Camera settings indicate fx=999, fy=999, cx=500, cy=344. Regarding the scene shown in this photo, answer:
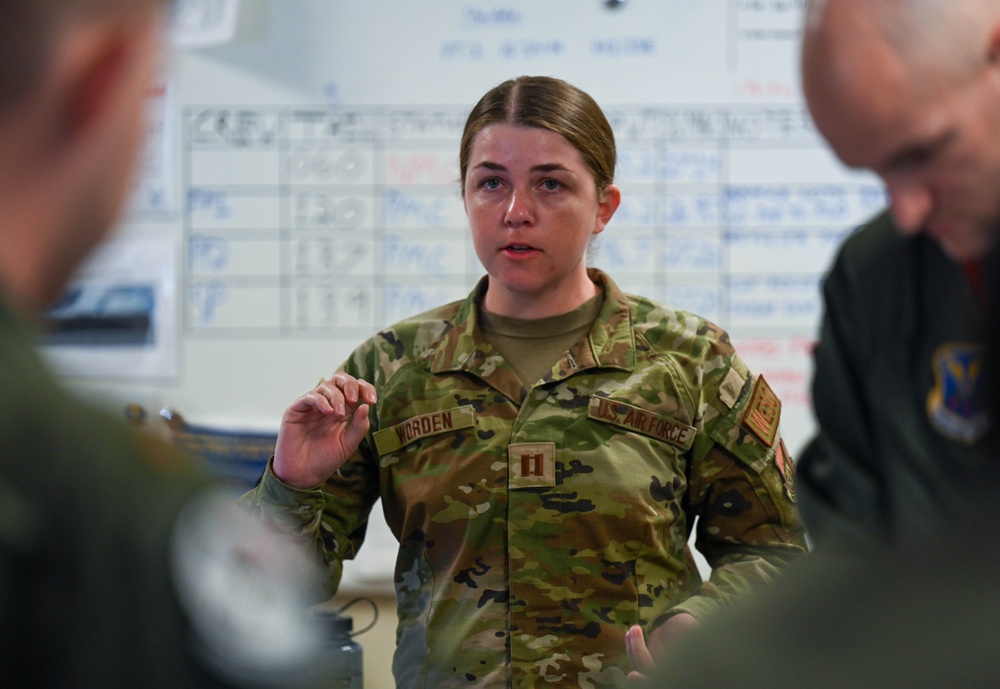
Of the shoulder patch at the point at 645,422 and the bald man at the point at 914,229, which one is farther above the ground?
the bald man at the point at 914,229

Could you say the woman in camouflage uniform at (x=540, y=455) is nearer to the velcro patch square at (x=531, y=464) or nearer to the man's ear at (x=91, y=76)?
the velcro patch square at (x=531, y=464)

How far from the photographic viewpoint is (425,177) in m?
2.85

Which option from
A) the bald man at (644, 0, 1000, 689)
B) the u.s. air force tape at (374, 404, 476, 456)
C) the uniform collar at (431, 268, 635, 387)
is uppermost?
the bald man at (644, 0, 1000, 689)

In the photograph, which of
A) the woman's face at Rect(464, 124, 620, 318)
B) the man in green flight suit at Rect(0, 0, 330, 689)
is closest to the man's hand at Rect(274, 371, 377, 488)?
the woman's face at Rect(464, 124, 620, 318)

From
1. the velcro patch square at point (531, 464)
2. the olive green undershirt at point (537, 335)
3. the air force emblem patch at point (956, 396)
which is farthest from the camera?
the olive green undershirt at point (537, 335)

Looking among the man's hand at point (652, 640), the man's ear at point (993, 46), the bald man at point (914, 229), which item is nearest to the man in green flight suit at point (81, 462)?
the bald man at point (914, 229)

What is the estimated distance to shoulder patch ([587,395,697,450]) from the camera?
1.72 m

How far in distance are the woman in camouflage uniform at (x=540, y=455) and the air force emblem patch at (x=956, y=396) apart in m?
0.99

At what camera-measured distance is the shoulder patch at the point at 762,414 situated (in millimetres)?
1725

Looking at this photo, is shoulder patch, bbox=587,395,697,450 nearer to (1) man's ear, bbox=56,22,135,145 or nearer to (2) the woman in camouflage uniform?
(2) the woman in camouflage uniform

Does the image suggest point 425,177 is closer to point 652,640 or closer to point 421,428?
point 421,428

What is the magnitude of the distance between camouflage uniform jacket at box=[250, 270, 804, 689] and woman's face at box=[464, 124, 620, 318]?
0.15 metres

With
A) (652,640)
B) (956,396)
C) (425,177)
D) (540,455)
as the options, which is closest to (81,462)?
(956,396)

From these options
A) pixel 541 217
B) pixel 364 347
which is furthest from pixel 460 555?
pixel 541 217
